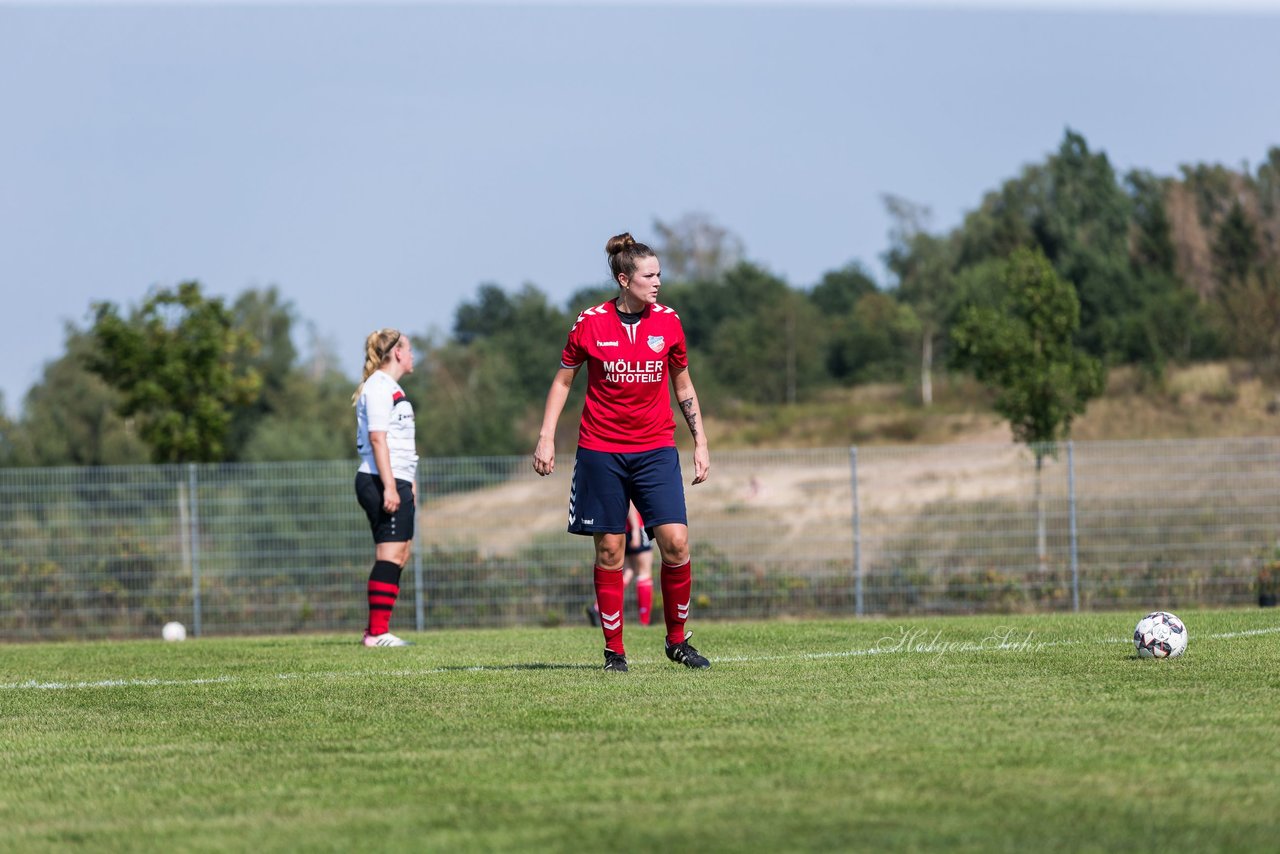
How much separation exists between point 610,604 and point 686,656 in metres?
0.44

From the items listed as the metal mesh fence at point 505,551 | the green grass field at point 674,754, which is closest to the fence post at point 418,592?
the metal mesh fence at point 505,551

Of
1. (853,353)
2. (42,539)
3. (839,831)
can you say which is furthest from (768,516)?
(853,353)

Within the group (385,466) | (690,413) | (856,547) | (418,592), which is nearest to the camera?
(690,413)

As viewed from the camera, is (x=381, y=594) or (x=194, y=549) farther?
(x=194, y=549)

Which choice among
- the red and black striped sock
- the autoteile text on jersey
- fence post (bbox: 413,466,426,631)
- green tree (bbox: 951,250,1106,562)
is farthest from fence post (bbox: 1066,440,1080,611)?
the autoteile text on jersey

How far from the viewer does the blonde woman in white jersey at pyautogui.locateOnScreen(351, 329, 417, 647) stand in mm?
9219

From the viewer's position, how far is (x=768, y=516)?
1822 centimetres

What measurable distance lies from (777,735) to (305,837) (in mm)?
1685

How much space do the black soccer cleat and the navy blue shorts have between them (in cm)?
59

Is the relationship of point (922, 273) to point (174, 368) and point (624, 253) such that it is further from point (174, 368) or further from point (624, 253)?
point (624, 253)

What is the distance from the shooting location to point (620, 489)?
6.92 meters

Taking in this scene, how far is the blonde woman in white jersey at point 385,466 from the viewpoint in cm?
922

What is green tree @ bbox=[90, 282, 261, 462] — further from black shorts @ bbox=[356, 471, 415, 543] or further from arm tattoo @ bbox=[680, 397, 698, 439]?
arm tattoo @ bbox=[680, 397, 698, 439]

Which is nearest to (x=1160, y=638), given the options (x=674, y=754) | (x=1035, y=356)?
(x=674, y=754)
